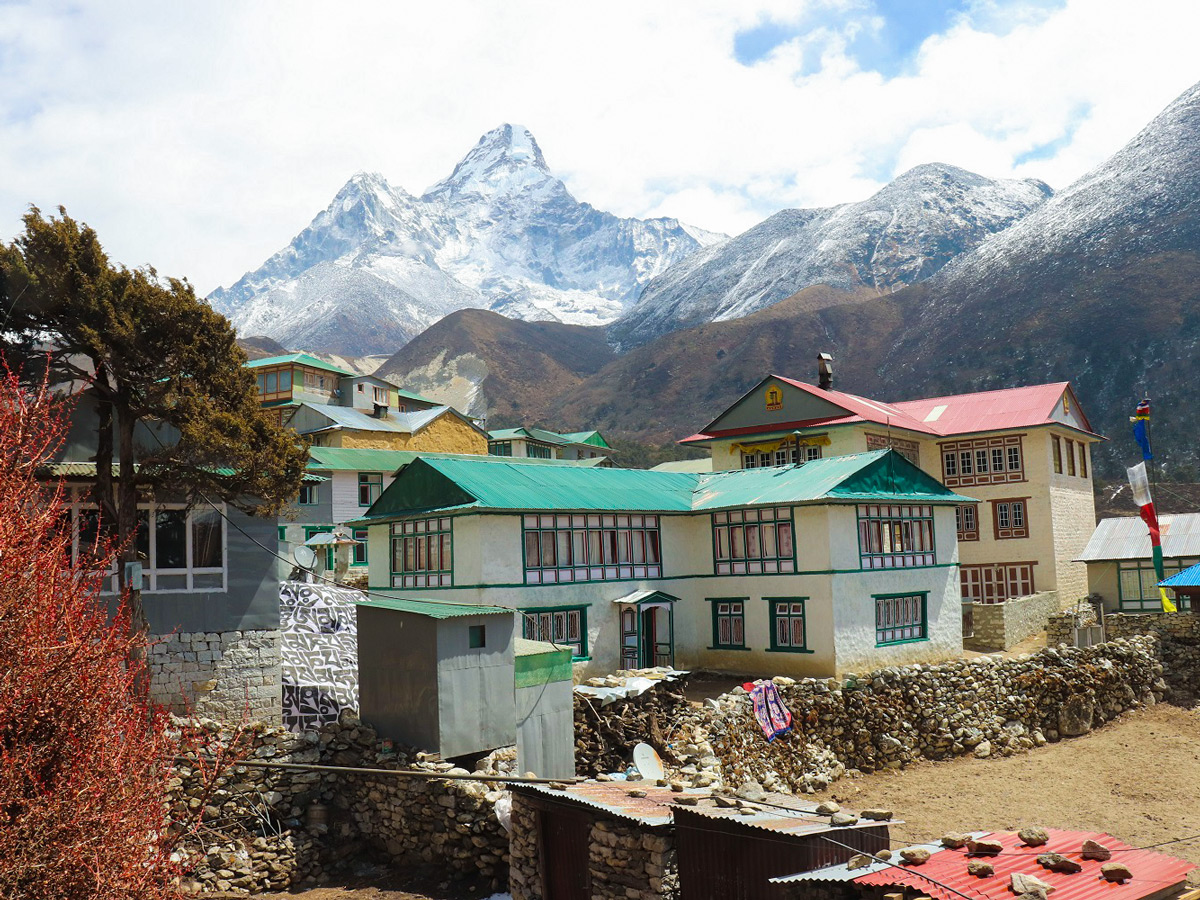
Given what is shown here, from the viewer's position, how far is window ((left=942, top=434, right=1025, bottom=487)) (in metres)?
43.0

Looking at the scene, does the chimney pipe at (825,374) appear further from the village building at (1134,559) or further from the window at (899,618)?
the window at (899,618)

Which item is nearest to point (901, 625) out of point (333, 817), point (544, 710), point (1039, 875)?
point (544, 710)

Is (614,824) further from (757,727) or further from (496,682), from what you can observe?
(757,727)

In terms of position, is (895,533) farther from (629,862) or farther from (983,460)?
(629,862)

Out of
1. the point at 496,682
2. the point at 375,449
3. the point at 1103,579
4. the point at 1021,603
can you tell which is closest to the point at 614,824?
the point at 496,682

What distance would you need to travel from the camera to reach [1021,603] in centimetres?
3772

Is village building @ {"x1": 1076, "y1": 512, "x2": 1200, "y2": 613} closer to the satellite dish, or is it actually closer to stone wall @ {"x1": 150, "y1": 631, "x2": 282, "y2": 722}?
the satellite dish

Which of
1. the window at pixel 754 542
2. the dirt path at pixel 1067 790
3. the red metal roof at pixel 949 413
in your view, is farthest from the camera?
the red metal roof at pixel 949 413

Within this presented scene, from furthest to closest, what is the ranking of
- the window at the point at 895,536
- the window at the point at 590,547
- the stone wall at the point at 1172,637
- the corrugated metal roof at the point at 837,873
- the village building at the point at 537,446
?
the village building at the point at 537,446 < the stone wall at the point at 1172,637 < the window at the point at 895,536 < the window at the point at 590,547 < the corrugated metal roof at the point at 837,873

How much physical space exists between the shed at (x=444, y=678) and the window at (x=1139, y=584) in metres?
31.0

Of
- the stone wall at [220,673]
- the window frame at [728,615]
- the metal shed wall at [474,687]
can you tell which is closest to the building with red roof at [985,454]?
the window frame at [728,615]

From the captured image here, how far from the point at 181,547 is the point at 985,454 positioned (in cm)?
3530

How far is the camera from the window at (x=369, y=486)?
4794 cm

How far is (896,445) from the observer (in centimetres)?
4266
